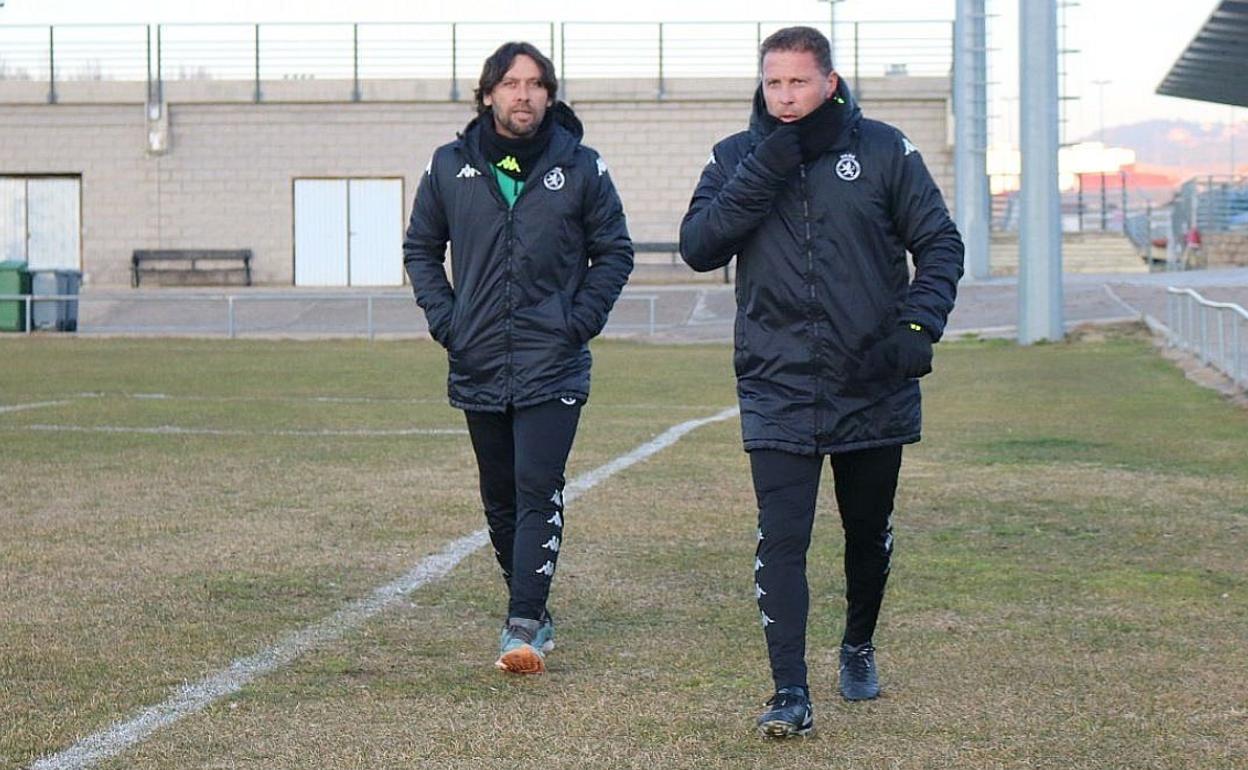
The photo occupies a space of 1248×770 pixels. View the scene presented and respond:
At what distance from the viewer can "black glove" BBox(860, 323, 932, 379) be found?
193 inches

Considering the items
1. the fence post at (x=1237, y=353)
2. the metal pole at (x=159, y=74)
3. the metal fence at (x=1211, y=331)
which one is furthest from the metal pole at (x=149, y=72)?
the fence post at (x=1237, y=353)

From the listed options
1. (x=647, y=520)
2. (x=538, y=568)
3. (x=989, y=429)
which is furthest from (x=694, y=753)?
(x=989, y=429)

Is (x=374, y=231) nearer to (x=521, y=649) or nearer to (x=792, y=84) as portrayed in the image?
(x=521, y=649)

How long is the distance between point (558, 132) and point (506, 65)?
307 millimetres

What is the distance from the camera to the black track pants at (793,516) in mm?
4953

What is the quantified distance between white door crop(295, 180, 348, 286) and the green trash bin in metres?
16.0

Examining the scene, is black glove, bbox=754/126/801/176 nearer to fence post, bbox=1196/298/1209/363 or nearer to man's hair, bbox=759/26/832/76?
man's hair, bbox=759/26/832/76

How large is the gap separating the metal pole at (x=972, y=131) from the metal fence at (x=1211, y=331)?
58.6ft

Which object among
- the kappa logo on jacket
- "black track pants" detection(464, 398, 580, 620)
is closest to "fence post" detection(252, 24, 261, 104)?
"black track pants" detection(464, 398, 580, 620)

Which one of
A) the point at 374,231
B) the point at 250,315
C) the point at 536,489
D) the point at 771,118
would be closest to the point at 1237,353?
the point at 536,489

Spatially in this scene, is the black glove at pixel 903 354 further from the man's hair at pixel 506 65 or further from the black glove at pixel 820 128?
the man's hair at pixel 506 65

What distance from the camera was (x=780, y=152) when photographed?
15.9 feet

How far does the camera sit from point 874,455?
5121mm

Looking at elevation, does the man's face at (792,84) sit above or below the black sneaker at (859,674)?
above
